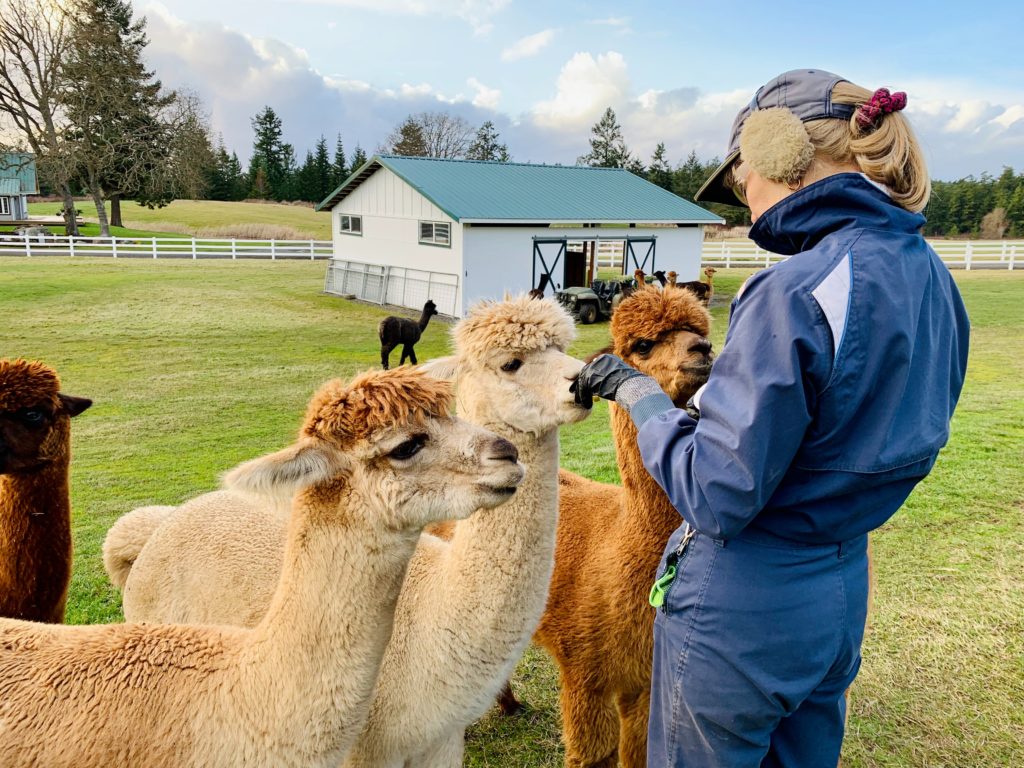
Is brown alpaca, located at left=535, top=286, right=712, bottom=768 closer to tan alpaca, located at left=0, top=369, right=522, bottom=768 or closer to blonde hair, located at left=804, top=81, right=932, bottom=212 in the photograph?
tan alpaca, located at left=0, top=369, right=522, bottom=768

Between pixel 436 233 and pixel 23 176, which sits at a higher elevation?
pixel 23 176

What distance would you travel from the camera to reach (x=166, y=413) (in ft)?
32.4

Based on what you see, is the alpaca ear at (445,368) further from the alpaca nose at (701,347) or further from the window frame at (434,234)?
the window frame at (434,234)

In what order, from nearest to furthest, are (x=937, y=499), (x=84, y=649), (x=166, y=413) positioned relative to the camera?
(x=84, y=649), (x=937, y=499), (x=166, y=413)

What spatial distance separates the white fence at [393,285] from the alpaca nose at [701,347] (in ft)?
58.7

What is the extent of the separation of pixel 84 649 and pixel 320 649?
766 millimetres

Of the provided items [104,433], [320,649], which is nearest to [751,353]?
[320,649]

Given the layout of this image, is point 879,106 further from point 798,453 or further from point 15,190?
point 15,190

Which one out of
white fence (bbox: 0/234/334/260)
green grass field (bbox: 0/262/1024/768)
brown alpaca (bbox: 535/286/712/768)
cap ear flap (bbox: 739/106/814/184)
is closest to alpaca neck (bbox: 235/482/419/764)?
brown alpaca (bbox: 535/286/712/768)

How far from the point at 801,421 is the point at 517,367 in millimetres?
1300

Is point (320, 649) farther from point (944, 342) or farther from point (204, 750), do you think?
point (944, 342)

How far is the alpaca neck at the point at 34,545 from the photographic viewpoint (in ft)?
10.3

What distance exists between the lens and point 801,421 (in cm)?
154

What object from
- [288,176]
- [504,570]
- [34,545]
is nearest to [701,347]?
[504,570]
